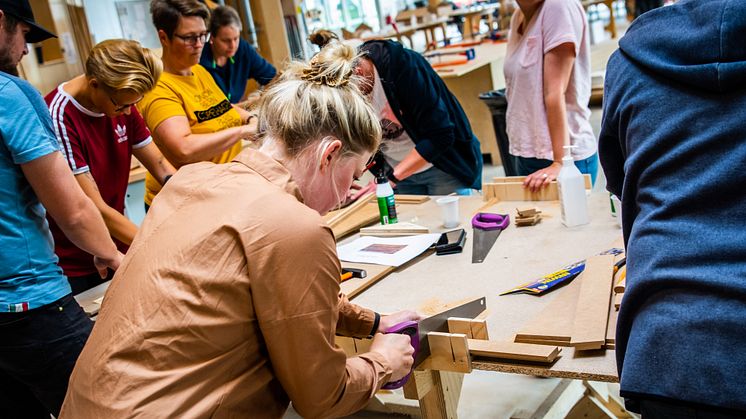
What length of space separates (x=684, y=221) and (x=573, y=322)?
1.81ft

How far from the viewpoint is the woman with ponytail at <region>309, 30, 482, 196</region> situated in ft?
9.50

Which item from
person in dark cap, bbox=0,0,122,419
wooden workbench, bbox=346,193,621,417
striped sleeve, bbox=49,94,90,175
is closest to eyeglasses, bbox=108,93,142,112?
striped sleeve, bbox=49,94,90,175

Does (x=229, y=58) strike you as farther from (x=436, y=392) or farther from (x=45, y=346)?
(x=436, y=392)

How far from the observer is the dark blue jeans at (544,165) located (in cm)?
298

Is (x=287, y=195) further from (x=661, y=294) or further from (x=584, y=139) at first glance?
(x=584, y=139)

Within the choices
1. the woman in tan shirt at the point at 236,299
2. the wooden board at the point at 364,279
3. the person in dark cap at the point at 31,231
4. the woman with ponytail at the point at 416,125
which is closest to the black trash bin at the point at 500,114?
the woman with ponytail at the point at 416,125

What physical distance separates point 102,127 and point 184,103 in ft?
1.61

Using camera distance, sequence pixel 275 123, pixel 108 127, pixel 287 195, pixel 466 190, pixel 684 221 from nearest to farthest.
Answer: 1. pixel 684 221
2. pixel 287 195
3. pixel 275 123
4. pixel 108 127
5. pixel 466 190

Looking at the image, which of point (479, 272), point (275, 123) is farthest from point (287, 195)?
point (479, 272)

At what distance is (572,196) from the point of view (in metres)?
2.30

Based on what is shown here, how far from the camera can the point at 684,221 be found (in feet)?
3.87

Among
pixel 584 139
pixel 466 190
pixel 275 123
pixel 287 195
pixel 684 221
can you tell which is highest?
pixel 275 123

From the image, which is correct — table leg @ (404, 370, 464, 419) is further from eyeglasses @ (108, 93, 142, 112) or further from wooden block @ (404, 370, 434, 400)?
eyeglasses @ (108, 93, 142, 112)

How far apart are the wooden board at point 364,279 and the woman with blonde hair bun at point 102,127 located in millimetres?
907
